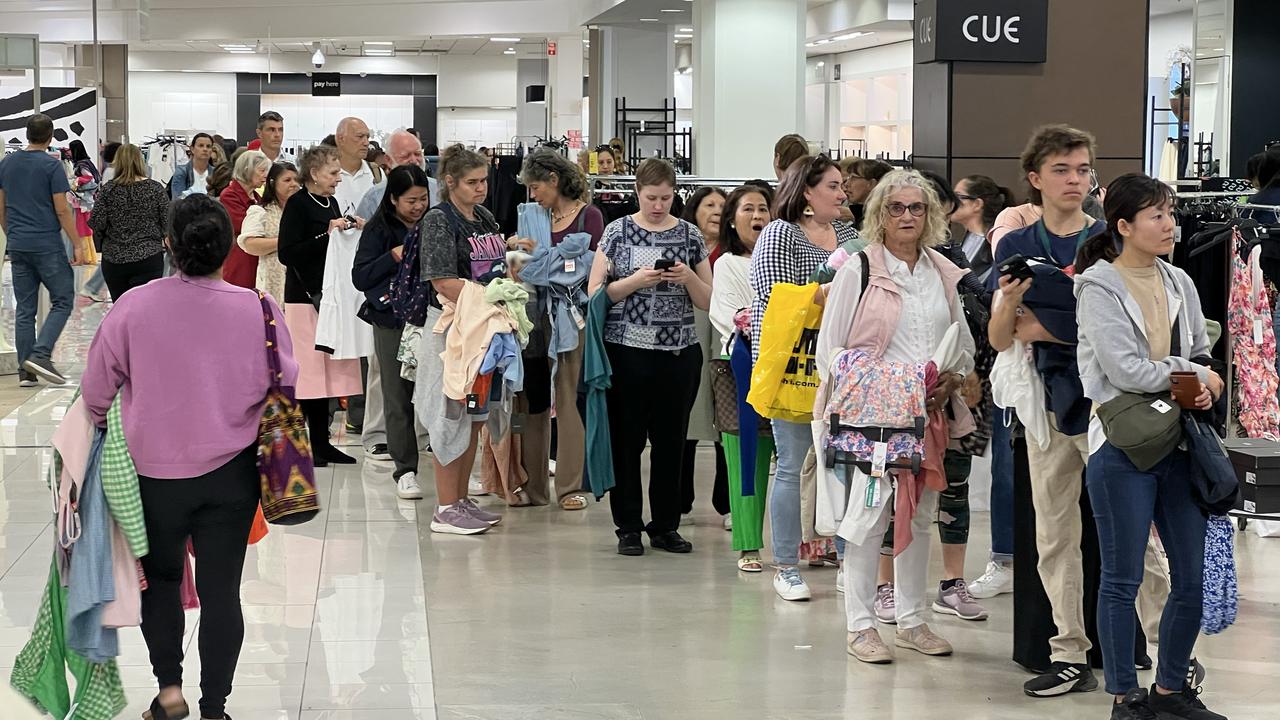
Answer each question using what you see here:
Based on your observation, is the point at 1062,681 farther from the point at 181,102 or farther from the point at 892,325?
the point at 181,102

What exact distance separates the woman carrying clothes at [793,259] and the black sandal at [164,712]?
224cm

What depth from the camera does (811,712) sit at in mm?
4195

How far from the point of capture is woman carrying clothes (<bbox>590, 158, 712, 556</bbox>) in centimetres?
584

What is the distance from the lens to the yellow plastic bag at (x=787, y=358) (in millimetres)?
5008

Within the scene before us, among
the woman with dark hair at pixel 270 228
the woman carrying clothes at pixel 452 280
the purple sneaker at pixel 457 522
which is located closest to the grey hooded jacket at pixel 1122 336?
the woman carrying clothes at pixel 452 280

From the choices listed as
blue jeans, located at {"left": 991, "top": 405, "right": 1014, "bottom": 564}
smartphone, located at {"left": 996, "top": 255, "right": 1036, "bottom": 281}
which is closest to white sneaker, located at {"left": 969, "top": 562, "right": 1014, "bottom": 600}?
blue jeans, located at {"left": 991, "top": 405, "right": 1014, "bottom": 564}

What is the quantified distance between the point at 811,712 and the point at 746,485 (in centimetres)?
165

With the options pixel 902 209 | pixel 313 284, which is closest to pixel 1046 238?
pixel 902 209

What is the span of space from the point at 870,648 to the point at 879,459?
61 cm

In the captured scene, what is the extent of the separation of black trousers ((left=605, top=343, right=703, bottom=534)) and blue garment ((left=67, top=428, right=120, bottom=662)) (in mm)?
2612

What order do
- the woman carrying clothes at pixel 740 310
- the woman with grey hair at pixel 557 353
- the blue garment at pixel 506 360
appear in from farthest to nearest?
the woman with grey hair at pixel 557 353
the blue garment at pixel 506 360
the woman carrying clothes at pixel 740 310

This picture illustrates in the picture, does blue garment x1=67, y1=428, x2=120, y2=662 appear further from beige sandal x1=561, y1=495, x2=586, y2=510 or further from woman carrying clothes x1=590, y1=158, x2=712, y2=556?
beige sandal x1=561, y1=495, x2=586, y2=510

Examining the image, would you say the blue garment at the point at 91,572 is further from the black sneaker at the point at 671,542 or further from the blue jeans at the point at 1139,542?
the black sneaker at the point at 671,542

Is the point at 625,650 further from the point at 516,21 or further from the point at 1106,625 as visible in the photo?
the point at 516,21
